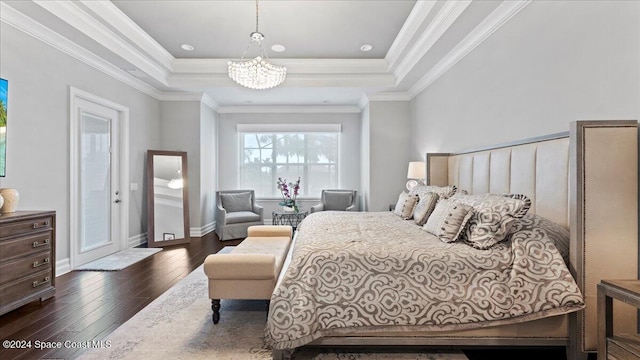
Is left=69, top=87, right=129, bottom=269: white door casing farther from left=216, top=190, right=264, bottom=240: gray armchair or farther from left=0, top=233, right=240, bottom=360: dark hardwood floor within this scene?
left=216, top=190, right=264, bottom=240: gray armchair

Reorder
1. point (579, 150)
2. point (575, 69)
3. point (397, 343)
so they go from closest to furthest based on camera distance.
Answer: point (579, 150) < point (397, 343) < point (575, 69)

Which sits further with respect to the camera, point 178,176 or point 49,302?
point 178,176

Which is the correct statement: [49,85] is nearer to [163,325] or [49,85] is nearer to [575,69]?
[163,325]

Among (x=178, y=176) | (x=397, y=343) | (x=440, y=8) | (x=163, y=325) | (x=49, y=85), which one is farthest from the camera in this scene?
(x=178, y=176)

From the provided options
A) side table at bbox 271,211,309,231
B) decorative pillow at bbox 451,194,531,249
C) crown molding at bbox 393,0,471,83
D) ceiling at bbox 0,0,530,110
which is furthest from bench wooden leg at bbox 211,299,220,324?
side table at bbox 271,211,309,231

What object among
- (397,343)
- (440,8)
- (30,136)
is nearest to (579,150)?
(397,343)

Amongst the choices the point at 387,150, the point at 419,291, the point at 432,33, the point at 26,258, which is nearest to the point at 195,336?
the point at 419,291

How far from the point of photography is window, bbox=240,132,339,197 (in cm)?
704

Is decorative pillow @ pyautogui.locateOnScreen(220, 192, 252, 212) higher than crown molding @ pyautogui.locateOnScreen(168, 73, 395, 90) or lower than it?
lower

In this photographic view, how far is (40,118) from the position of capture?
335cm

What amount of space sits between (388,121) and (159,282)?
175 inches

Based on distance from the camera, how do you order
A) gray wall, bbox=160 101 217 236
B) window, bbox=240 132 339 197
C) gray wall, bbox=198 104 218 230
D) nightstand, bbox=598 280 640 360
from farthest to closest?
window, bbox=240 132 339 197 → gray wall, bbox=198 104 218 230 → gray wall, bbox=160 101 217 236 → nightstand, bbox=598 280 640 360

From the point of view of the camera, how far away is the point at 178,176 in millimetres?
5613

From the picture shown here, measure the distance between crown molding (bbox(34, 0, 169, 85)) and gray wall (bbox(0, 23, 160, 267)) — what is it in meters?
0.44
